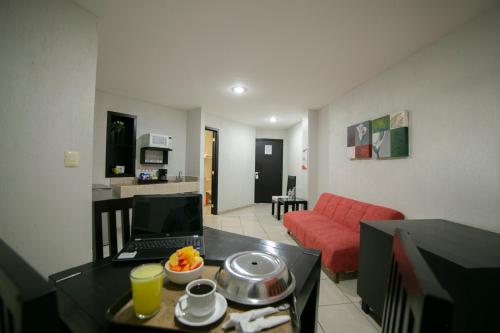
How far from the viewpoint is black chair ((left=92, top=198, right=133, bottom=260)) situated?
1174 millimetres

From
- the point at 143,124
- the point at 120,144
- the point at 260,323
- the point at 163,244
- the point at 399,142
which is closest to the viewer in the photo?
the point at 260,323

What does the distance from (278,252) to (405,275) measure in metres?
0.71

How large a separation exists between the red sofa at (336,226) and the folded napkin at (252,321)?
1.82 meters

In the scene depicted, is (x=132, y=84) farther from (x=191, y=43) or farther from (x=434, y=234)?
(x=434, y=234)

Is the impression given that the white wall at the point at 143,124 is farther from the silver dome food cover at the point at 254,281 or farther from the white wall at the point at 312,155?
the silver dome food cover at the point at 254,281

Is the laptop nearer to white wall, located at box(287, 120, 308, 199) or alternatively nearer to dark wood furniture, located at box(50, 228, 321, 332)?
dark wood furniture, located at box(50, 228, 321, 332)

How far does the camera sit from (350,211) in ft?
9.52

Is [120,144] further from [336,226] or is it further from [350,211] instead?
[350,211]

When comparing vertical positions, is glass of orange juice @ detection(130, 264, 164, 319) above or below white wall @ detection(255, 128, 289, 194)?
below

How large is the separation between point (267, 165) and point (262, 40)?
490cm

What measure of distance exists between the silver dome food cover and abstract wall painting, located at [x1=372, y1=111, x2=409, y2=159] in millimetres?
2223

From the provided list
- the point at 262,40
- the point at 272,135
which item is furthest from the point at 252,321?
the point at 272,135

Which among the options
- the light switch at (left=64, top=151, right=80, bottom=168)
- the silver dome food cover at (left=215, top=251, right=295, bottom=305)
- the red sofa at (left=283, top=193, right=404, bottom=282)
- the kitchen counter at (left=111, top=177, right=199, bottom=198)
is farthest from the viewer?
the kitchen counter at (left=111, top=177, right=199, bottom=198)

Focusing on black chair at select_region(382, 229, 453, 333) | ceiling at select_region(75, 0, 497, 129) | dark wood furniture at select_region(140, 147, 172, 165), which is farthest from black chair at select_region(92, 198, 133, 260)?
dark wood furniture at select_region(140, 147, 172, 165)
